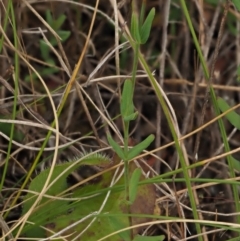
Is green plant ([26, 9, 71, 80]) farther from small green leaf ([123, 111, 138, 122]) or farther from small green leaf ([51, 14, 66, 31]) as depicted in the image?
small green leaf ([123, 111, 138, 122])

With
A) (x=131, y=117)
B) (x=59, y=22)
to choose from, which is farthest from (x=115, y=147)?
(x=59, y=22)

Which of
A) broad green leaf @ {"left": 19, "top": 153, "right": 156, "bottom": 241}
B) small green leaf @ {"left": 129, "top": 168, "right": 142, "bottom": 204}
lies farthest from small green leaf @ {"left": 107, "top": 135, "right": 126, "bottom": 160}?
broad green leaf @ {"left": 19, "top": 153, "right": 156, "bottom": 241}

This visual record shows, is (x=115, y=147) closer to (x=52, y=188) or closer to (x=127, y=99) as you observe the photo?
(x=127, y=99)

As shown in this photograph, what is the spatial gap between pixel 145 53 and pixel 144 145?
0.65 metres

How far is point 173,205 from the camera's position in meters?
1.01

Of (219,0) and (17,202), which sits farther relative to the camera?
(219,0)

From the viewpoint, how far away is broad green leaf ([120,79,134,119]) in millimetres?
704

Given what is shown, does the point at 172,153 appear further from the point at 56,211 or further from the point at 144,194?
the point at 56,211

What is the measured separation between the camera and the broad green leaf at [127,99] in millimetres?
704

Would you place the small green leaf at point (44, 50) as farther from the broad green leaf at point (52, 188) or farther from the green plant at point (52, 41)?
the broad green leaf at point (52, 188)

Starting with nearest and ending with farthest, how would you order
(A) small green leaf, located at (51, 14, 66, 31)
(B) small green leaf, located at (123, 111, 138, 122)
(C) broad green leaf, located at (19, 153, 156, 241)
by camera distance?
1. (B) small green leaf, located at (123, 111, 138, 122)
2. (C) broad green leaf, located at (19, 153, 156, 241)
3. (A) small green leaf, located at (51, 14, 66, 31)

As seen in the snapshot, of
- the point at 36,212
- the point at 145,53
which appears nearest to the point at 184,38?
the point at 145,53

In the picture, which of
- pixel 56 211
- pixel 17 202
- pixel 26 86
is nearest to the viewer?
pixel 56 211

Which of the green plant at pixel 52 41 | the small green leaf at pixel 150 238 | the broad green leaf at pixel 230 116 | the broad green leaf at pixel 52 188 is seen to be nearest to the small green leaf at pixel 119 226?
the small green leaf at pixel 150 238
